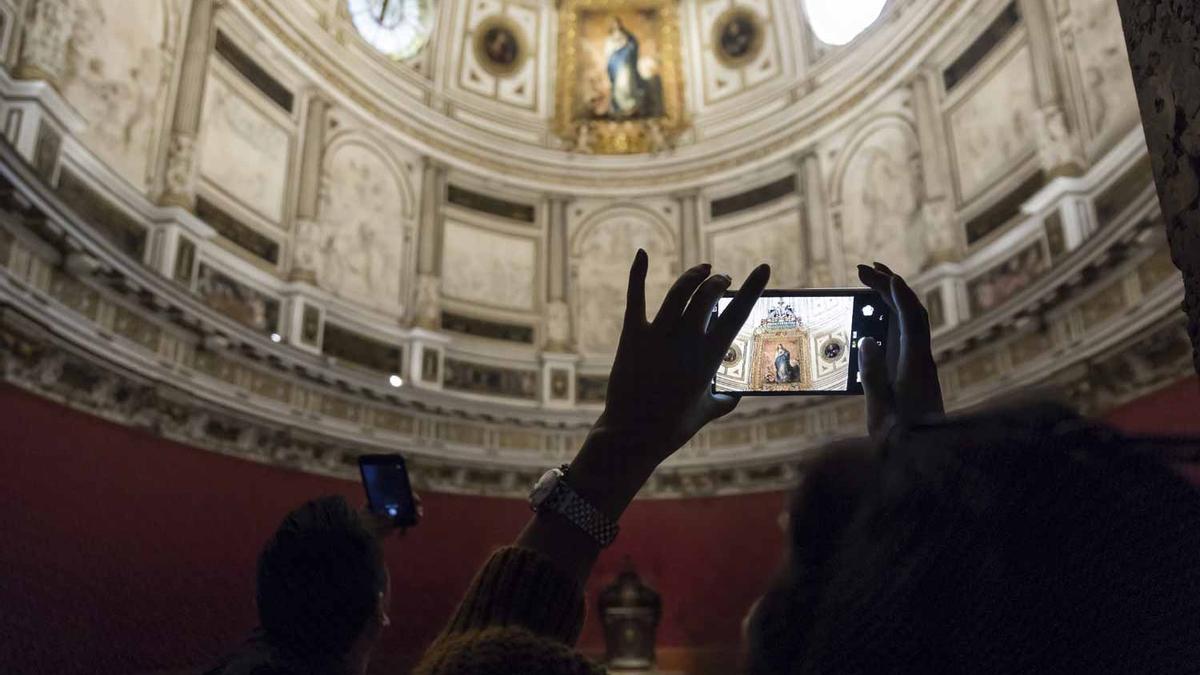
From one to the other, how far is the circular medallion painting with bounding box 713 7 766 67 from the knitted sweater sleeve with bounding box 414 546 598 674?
1650cm

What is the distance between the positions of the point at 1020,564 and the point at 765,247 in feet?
49.2

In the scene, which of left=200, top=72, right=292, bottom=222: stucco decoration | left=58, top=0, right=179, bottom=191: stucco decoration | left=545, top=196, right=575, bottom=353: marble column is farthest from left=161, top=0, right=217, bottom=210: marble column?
left=545, top=196, right=575, bottom=353: marble column

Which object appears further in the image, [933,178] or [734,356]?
[933,178]

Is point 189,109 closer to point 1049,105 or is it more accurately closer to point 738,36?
point 738,36

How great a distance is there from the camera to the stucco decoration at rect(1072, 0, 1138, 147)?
29.5 ft

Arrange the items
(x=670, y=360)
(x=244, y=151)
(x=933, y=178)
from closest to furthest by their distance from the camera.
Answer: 1. (x=670, y=360)
2. (x=244, y=151)
3. (x=933, y=178)

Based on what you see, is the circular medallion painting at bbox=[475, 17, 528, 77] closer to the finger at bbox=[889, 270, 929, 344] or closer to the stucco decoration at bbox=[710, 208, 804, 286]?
the stucco decoration at bbox=[710, 208, 804, 286]

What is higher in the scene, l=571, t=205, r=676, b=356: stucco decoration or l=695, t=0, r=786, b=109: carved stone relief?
l=695, t=0, r=786, b=109: carved stone relief

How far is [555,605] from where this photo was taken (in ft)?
3.32

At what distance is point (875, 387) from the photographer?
1.49m

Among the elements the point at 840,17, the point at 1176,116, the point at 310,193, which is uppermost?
the point at 840,17

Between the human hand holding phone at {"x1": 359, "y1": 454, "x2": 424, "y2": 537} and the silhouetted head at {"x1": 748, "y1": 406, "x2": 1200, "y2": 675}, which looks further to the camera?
the human hand holding phone at {"x1": 359, "y1": 454, "x2": 424, "y2": 537}

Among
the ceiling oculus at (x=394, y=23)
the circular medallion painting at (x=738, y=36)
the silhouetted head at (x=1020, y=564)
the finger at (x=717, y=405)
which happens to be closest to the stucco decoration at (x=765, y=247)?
the circular medallion painting at (x=738, y=36)

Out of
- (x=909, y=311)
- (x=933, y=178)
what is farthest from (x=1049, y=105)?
(x=909, y=311)
